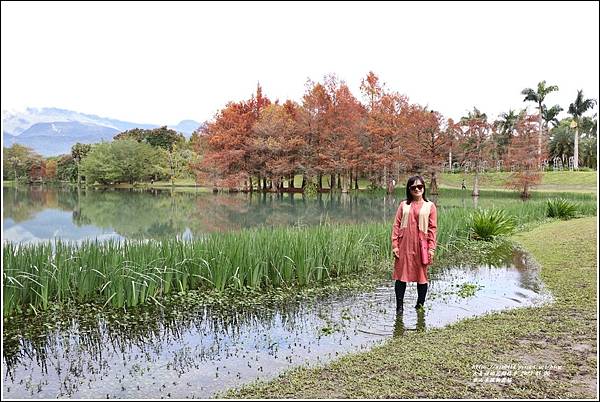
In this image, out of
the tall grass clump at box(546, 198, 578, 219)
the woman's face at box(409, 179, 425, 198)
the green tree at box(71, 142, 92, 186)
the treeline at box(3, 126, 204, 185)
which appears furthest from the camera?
the green tree at box(71, 142, 92, 186)

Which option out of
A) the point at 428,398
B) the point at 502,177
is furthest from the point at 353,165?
the point at 428,398

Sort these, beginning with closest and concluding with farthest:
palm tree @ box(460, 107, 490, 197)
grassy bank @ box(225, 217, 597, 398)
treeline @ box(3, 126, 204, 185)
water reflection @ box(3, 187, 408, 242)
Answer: grassy bank @ box(225, 217, 597, 398) < water reflection @ box(3, 187, 408, 242) < palm tree @ box(460, 107, 490, 197) < treeline @ box(3, 126, 204, 185)

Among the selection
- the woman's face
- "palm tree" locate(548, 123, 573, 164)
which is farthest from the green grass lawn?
the woman's face

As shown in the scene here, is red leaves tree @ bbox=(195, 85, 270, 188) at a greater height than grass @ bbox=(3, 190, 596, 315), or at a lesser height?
greater

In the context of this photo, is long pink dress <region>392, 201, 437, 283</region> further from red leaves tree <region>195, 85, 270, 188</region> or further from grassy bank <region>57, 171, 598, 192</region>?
grassy bank <region>57, 171, 598, 192</region>

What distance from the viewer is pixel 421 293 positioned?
14.7 feet

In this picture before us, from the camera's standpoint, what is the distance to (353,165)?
2528 centimetres

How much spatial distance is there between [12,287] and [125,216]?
12.7m

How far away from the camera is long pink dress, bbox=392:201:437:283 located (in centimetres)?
427

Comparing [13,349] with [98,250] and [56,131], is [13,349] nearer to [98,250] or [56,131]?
[98,250]

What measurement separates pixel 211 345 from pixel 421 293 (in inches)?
78.1

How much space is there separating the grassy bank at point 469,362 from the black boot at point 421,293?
542 mm

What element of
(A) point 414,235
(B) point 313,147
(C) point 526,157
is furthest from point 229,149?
(A) point 414,235

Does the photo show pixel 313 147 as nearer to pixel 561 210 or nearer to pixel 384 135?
pixel 384 135
